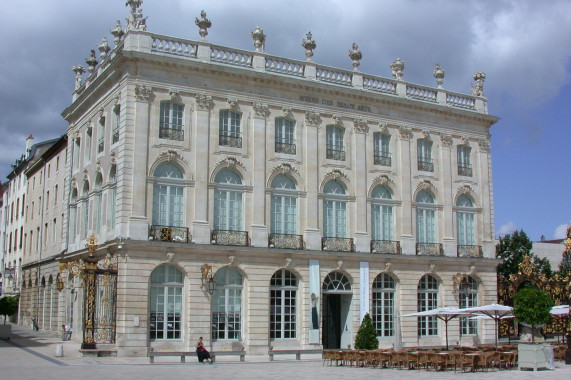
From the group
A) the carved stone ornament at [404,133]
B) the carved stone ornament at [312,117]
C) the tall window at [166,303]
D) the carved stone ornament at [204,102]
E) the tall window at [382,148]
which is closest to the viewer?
the tall window at [166,303]

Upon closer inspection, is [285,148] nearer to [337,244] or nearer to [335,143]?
[335,143]

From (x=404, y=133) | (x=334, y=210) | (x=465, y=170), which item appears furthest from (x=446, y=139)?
(x=334, y=210)

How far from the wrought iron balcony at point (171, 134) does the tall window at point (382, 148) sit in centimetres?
1017

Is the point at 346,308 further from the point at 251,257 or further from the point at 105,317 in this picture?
the point at 105,317

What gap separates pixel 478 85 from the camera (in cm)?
→ 4069

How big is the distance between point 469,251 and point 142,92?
61.3ft

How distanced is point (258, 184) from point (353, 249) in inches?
224

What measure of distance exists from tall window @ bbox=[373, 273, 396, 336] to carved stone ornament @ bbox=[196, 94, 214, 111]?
1146cm

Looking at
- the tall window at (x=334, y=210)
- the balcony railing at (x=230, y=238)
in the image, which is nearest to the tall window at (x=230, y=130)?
the balcony railing at (x=230, y=238)

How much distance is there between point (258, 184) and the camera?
1297 inches

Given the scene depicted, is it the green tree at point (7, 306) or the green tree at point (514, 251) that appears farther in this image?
the green tree at point (514, 251)

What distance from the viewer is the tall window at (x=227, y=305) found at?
103 feet

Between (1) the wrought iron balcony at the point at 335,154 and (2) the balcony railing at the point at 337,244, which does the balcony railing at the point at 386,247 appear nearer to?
(2) the balcony railing at the point at 337,244

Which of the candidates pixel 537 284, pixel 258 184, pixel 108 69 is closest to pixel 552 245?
pixel 537 284
